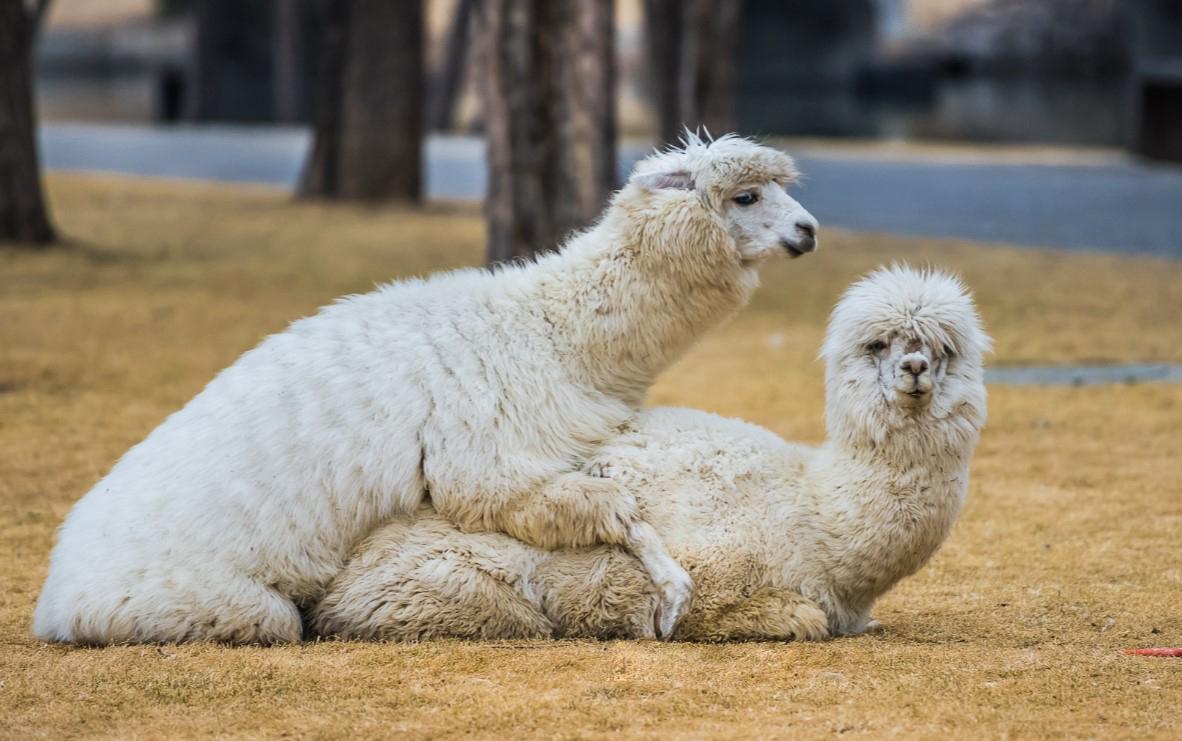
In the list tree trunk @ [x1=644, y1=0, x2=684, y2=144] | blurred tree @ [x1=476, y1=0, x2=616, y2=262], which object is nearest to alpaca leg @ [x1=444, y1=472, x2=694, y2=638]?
blurred tree @ [x1=476, y1=0, x2=616, y2=262]

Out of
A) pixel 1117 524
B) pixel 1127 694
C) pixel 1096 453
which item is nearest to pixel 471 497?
pixel 1127 694

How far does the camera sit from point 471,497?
4.51 m

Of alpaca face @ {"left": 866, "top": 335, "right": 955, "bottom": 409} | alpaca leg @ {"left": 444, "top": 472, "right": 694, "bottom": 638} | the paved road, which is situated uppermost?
alpaca face @ {"left": 866, "top": 335, "right": 955, "bottom": 409}

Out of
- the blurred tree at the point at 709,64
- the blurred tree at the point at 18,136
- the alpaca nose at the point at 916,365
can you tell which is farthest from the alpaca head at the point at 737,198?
the blurred tree at the point at 709,64

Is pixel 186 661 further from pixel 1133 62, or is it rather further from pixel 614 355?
pixel 1133 62

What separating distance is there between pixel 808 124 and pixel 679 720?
35.4m

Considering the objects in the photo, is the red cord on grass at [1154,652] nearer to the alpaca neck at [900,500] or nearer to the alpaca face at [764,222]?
the alpaca neck at [900,500]

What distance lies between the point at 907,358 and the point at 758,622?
Answer: 89cm

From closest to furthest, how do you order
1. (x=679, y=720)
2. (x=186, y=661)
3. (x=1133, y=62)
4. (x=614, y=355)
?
(x=679, y=720) → (x=186, y=661) → (x=614, y=355) → (x=1133, y=62)

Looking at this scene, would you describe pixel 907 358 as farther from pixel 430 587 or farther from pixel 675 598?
pixel 430 587

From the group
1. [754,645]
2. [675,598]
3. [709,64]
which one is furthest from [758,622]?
[709,64]

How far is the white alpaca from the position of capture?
4.43 m

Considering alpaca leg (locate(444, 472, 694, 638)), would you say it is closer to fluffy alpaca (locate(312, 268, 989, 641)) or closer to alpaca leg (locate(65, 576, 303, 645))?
fluffy alpaca (locate(312, 268, 989, 641))

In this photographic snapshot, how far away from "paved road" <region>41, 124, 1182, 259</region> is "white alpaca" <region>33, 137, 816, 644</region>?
11878mm
